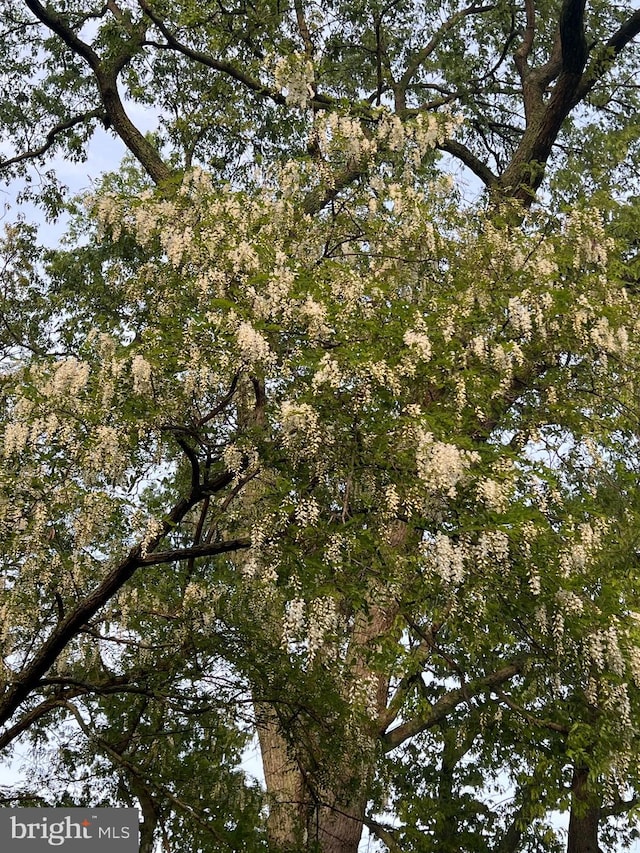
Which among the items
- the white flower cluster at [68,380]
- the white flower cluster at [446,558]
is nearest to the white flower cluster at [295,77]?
the white flower cluster at [68,380]

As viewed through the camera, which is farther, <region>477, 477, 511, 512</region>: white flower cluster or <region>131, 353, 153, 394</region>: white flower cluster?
<region>131, 353, 153, 394</region>: white flower cluster

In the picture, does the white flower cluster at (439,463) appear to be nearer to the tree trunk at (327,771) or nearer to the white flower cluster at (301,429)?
the white flower cluster at (301,429)

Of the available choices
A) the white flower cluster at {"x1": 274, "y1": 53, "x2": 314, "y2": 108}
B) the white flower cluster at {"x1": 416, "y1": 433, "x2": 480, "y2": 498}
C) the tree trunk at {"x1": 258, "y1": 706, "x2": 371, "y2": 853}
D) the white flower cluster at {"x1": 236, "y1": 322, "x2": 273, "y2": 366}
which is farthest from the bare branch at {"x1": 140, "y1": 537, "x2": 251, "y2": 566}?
the white flower cluster at {"x1": 274, "y1": 53, "x2": 314, "y2": 108}

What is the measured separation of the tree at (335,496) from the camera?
6023 millimetres

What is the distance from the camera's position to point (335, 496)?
20.8ft

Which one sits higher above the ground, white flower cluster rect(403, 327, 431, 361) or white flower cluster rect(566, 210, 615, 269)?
white flower cluster rect(566, 210, 615, 269)

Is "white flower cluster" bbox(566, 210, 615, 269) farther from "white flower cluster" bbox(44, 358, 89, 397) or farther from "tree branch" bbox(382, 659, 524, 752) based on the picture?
"white flower cluster" bbox(44, 358, 89, 397)

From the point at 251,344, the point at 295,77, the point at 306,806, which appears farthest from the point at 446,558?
the point at 295,77

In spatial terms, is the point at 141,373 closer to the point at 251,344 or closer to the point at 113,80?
the point at 251,344

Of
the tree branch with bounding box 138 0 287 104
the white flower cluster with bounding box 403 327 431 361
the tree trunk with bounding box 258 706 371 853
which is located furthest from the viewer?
the tree branch with bounding box 138 0 287 104

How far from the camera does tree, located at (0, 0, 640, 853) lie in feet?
19.8

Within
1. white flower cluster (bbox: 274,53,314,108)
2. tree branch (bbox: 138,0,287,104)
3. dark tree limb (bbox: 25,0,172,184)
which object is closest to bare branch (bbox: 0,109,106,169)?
dark tree limb (bbox: 25,0,172,184)

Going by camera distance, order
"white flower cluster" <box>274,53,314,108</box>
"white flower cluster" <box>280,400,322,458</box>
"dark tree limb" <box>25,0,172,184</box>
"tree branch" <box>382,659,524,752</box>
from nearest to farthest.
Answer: "white flower cluster" <box>280,400,322,458</box> < "tree branch" <box>382,659,524,752</box> < "white flower cluster" <box>274,53,314,108</box> < "dark tree limb" <box>25,0,172,184</box>

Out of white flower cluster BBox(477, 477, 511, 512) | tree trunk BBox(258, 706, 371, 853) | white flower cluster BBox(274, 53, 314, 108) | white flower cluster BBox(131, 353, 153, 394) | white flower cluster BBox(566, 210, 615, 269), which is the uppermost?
white flower cluster BBox(274, 53, 314, 108)
